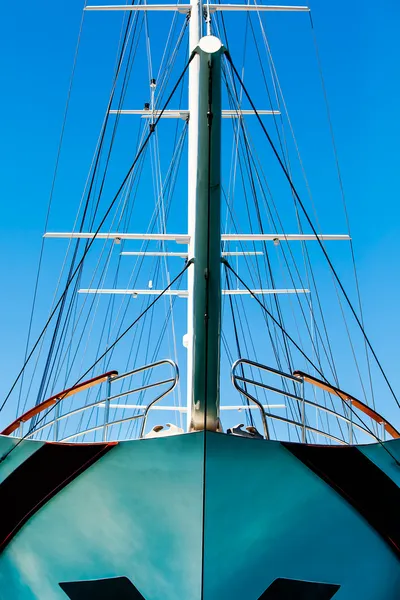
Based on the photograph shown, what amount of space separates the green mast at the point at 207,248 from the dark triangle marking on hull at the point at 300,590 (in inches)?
52.5

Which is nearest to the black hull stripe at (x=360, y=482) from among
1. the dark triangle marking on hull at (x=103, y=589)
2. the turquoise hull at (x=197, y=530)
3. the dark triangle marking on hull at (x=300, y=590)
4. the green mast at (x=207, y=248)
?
the turquoise hull at (x=197, y=530)

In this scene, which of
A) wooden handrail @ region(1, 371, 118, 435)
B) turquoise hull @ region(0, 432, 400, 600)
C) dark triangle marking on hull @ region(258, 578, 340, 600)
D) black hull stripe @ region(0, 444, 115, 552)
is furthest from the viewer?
wooden handrail @ region(1, 371, 118, 435)

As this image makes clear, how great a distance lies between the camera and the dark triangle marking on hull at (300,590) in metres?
4.98

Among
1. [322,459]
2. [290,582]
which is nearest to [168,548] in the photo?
[290,582]

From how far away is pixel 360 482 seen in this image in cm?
539

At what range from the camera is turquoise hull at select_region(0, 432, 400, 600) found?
4.88 meters

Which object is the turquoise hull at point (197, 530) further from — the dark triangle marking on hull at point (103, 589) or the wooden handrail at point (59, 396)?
the wooden handrail at point (59, 396)

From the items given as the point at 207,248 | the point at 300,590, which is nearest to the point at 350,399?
the point at 300,590

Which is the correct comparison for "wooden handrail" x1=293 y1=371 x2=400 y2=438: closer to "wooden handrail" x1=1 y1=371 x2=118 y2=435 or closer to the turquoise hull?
the turquoise hull

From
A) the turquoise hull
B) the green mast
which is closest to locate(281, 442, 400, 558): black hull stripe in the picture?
the turquoise hull

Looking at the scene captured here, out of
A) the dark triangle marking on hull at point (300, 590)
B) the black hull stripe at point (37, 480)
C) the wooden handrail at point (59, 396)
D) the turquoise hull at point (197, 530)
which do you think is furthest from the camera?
the wooden handrail at point (59, 396)

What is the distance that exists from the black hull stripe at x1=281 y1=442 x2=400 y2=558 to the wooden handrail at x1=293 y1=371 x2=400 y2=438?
69 cm

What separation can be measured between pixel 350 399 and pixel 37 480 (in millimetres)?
2974

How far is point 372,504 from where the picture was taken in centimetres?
534
